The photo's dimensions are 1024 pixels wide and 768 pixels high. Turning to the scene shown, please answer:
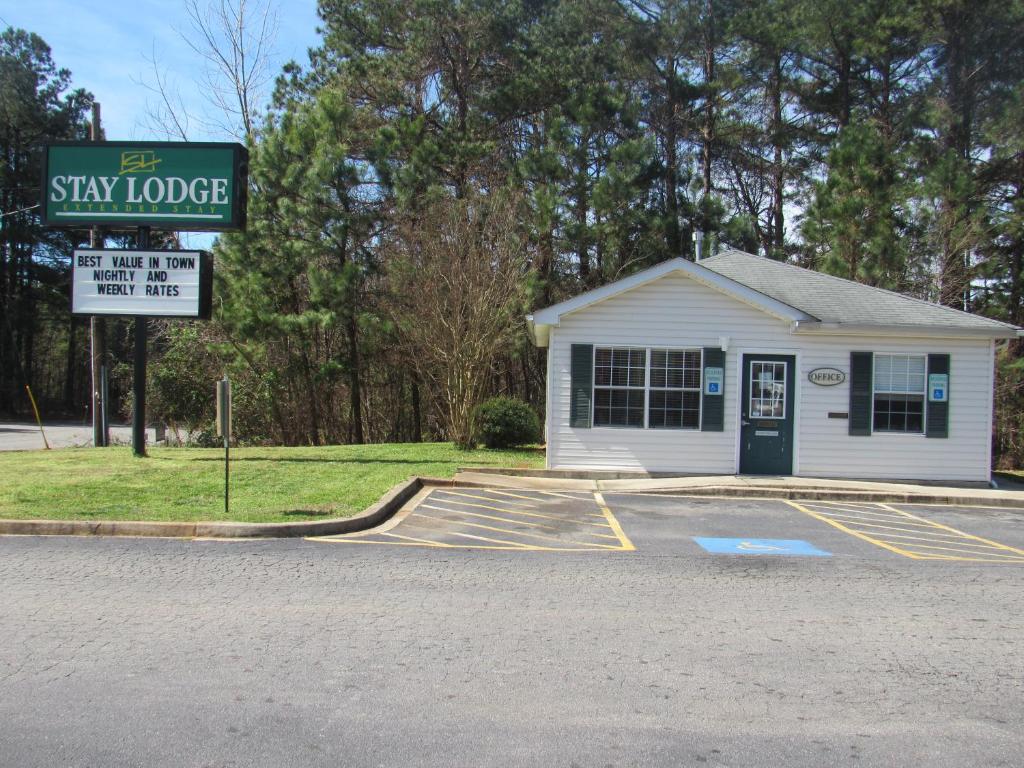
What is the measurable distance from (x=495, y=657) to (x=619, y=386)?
10.5 m

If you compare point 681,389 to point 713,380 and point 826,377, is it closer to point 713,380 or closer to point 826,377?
point 713,380

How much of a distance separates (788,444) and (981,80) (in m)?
16.8

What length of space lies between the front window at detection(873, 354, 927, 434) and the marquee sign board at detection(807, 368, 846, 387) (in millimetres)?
784

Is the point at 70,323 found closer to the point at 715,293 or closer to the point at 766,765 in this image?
the point at 715,293

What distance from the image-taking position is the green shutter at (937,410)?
15297mm

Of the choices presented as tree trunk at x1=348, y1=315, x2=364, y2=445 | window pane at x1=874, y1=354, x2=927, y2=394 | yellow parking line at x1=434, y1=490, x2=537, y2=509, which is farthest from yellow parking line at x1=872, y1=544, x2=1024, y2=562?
tree trunk at x1=348, y1=315, x2=364, y2=445

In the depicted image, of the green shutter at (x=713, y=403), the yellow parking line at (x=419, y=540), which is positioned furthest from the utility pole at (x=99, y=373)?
the green shutter at (x=713, y=403)

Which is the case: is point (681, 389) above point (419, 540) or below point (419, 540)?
above

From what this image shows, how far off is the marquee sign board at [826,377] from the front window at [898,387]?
784mm

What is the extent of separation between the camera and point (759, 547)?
30.6 feet

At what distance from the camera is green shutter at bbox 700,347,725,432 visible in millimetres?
15234

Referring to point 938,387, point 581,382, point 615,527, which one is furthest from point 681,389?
point 615,527

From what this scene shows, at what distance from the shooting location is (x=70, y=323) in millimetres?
49469

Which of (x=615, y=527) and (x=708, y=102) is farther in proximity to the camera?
(x=708, y=102)
